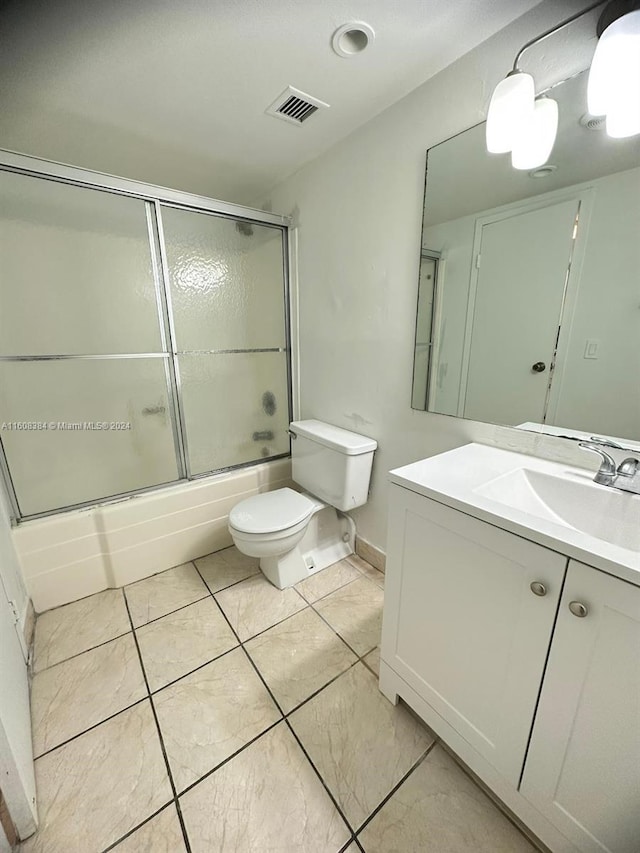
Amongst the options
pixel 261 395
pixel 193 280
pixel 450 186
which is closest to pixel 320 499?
pixel 261 395

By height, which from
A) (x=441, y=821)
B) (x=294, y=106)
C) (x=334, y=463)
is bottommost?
(x=441, y=821)

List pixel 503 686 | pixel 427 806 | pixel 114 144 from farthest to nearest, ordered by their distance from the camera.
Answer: pixel 114 144 < pixel 427 806 < pixel 503 686

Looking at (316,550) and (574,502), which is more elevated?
(574,502)

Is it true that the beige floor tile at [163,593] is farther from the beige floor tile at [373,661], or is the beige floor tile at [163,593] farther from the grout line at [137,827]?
the beige floor tile at [373,661]

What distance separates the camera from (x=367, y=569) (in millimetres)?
1839

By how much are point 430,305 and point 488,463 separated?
0.68 m

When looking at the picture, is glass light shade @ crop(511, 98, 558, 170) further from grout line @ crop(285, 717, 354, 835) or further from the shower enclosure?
grout line @ crop(285, 717, 354, 835)

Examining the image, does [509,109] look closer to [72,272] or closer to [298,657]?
[72,272]

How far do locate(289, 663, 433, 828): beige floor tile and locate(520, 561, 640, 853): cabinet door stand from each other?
41cm

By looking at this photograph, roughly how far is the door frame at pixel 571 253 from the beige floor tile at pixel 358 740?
111cm

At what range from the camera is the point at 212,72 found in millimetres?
1206

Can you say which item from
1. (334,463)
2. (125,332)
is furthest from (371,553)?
(125,332)

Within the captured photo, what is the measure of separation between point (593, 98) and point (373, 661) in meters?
1.87

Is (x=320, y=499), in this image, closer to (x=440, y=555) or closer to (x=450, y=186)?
(x=440, y=555)
